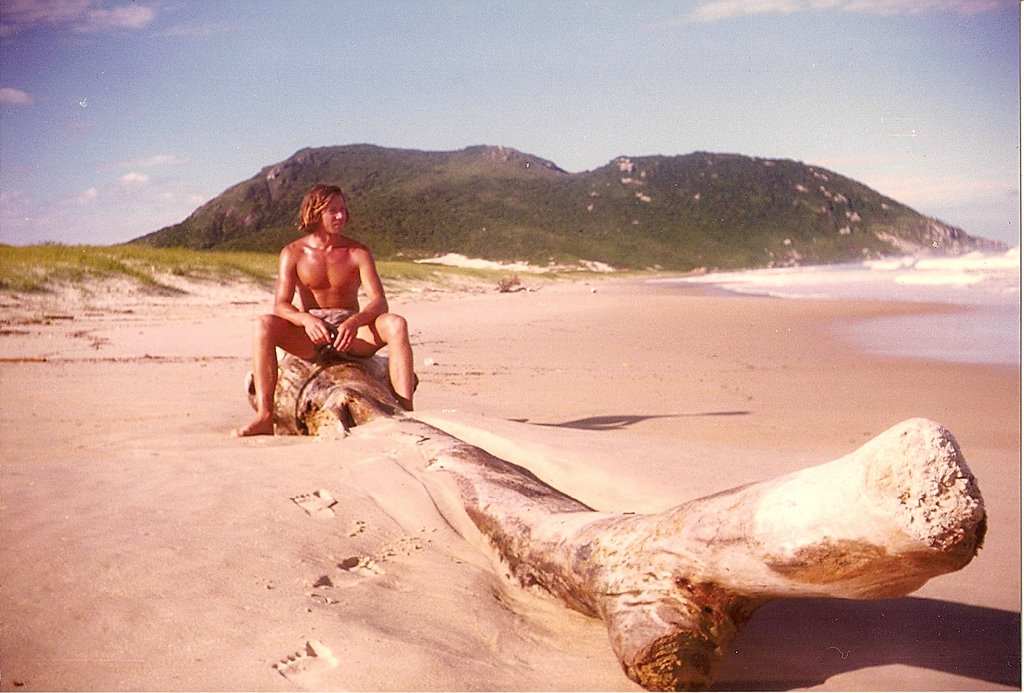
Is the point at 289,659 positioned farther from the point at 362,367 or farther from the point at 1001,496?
the point at 1001,496

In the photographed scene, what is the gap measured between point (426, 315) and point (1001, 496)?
501 inches

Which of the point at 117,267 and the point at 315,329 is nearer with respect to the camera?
the point at 315,329

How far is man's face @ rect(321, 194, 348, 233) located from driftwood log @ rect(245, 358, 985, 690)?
9.70 feet

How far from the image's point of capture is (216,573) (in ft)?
7.92

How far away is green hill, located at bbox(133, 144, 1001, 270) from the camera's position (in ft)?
212

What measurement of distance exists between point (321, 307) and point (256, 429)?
1.08 m

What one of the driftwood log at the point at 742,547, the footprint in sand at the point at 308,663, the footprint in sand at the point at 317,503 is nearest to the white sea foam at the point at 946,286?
the driftwood log at the point at 742,547

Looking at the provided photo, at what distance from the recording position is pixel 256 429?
476cm

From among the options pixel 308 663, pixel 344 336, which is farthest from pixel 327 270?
pixel 308 663

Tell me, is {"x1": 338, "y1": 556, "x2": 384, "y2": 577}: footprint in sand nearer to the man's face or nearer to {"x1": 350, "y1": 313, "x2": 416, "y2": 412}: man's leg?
{"x1": 350, "y1": 313, "x2": 416, "y2": 412}: man's leg

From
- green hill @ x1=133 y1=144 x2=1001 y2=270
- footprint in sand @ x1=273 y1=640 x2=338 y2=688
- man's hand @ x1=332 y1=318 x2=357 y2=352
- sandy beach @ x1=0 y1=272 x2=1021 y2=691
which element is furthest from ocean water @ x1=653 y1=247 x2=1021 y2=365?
green hill @ x1=133 y1=144 x2=1001 y2=270

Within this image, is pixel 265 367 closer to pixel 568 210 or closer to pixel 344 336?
pixel 344 336

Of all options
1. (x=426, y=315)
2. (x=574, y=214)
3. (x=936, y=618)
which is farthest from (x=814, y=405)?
(x=574, y=214)

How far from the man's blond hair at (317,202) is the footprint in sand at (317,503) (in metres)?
2.64
